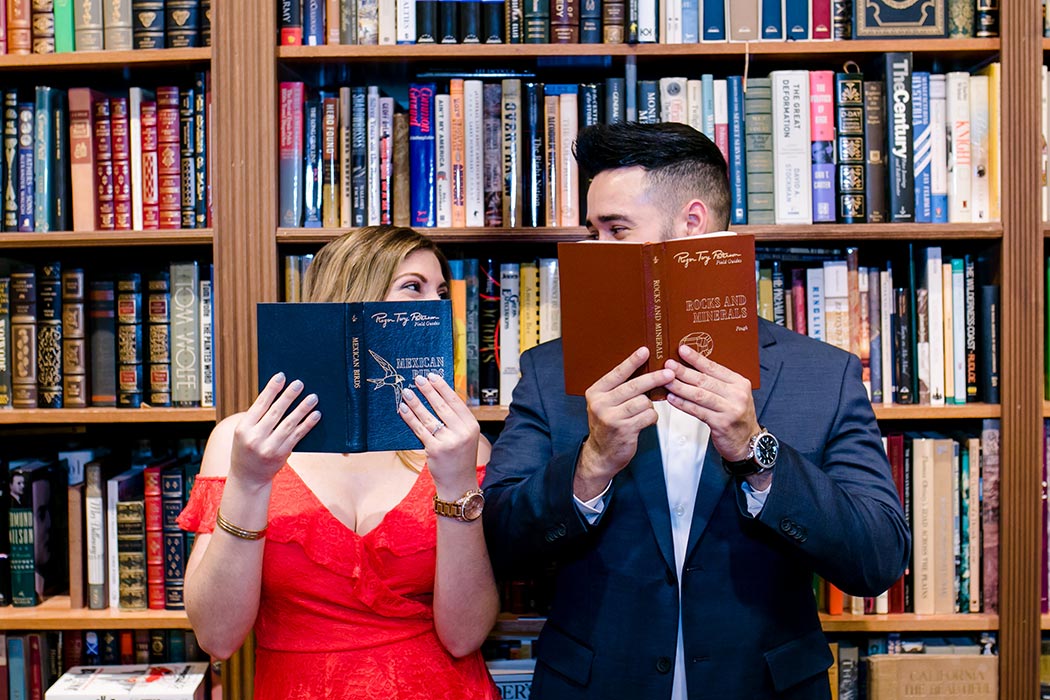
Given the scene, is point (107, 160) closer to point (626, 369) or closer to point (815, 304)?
point (626, 369)

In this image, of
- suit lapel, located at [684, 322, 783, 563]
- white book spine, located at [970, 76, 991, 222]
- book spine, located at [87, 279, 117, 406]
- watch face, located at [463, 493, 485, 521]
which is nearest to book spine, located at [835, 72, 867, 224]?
white book spine, located at [970, 76, 991, 222]

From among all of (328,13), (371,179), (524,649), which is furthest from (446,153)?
(524,649)

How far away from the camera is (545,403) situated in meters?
1.40

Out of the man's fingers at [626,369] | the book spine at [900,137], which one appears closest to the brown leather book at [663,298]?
the man's fingers at [626,369]

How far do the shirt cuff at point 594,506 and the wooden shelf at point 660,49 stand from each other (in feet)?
2.94

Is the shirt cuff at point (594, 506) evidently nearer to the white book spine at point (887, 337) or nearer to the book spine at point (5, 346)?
the white book spine at point (887, 337)

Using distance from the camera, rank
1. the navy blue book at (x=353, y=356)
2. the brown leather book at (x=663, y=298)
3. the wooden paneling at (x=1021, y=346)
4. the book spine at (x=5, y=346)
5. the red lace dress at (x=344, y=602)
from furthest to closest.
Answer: the book spine at (x=5, y=346), the wooden paneling at (x=1021, y=346), the red lace dress at (x=344, y=602), the navy blue book at (x=353, y=356), the brown leather book at (x=663, y=298)

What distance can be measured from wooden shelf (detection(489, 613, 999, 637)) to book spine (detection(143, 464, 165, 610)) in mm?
675

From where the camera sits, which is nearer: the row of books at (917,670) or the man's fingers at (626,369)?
the man's fingers at (626,369)

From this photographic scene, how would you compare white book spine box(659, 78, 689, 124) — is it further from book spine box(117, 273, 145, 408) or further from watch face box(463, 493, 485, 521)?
book spine box(117, 273, 145, 408)

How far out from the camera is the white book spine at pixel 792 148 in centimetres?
171

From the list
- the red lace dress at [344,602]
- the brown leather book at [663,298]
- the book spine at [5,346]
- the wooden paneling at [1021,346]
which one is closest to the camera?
the brown leather book at [663,298]

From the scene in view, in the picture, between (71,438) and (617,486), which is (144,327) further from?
(617,486)

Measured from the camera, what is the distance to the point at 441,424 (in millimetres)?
1235
